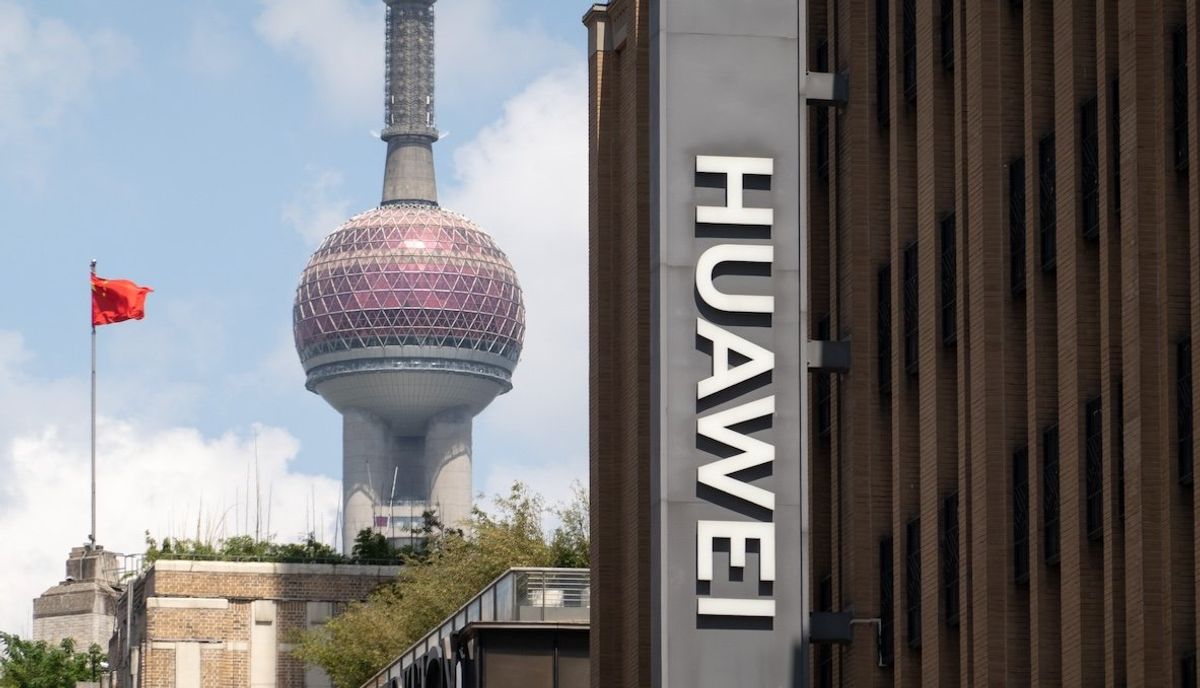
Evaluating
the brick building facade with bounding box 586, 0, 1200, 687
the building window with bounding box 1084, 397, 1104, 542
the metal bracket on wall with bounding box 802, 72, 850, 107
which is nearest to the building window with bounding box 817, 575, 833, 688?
the brick building facade with bounding box 586, 0, 1200, 687

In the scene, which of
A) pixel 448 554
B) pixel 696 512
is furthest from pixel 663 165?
pixel 448 554

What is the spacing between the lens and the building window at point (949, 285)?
3966 cm

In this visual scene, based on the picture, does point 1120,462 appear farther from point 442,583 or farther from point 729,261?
point 442,583

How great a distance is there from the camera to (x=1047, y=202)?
36.5 meters

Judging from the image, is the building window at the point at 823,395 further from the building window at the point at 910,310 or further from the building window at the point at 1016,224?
the building window at the point at 1016,224

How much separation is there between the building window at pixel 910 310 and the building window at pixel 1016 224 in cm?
396

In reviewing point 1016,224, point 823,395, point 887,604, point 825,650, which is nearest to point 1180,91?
point 1016,224

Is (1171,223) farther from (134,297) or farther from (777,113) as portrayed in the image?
(134,297)

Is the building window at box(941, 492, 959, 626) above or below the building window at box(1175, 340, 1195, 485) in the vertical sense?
below

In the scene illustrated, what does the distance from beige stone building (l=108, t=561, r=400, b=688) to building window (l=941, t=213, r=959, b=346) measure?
8583 cm

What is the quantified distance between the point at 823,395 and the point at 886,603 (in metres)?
4.64

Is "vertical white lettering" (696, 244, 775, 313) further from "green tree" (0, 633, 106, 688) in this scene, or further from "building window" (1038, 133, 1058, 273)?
"green tree" (0, 633, 106, 688)

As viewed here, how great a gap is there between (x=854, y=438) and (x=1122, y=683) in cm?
1119

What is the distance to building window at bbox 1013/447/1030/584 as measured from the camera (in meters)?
36.3
